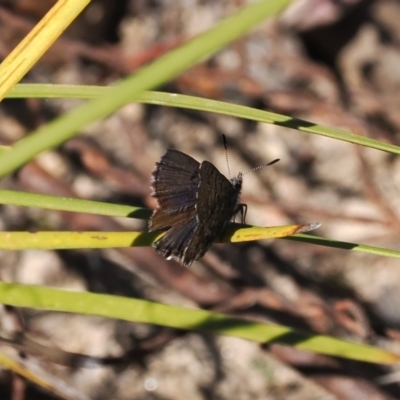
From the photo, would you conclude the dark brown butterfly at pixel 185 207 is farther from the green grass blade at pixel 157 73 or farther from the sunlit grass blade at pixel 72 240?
the green grass blade at pixel 157 73

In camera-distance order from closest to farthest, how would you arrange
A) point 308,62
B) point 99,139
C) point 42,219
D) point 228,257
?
point 228,257 → point 42,219 → point 99,139 → point 308,62

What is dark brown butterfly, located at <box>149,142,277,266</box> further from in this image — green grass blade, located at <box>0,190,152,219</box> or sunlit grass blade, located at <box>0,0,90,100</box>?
sunlit grass blade, located at <box>0,0,90,100</box>

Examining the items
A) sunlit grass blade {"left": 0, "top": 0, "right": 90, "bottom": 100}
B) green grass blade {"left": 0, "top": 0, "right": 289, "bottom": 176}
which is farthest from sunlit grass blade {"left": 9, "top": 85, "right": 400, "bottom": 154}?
green grass blade {"left": 0, "top": 0, "right": 289, "bottom": 176}

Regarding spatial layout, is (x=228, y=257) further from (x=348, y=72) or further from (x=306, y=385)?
(x=348, y=72)

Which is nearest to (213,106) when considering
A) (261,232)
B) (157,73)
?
(261,232)

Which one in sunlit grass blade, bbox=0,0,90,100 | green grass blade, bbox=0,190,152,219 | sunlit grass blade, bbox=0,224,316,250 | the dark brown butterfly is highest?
sunlit grass blade, bbox=0,0,90,100

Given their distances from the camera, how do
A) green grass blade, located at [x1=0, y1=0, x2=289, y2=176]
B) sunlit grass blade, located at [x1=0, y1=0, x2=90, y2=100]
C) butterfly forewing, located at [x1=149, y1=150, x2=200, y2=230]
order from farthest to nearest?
butterfly forewing, located at [x1=149, y1=150, x2=200, y2=230]
sunlit grass blade, located at [x1=0, y1=0, x2=90, y2=100]
green grass blade, located at [x1=0, y1=0, x2=289, y2=176]

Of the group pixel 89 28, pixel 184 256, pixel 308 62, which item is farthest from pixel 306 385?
pixel 89 28

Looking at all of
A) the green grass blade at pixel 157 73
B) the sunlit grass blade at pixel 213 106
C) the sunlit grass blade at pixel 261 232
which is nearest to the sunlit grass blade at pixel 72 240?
the sunlit grass blade at pixel 261 232
